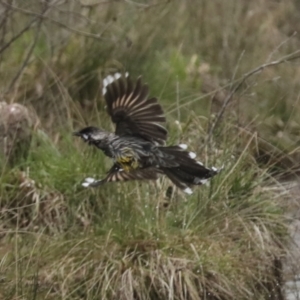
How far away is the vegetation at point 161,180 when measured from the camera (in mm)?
5426

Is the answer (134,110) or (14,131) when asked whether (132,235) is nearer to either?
(134,110)

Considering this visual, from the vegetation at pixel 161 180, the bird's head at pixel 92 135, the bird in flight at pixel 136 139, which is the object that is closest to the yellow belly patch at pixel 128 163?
the bird in flight at pixel 136 139

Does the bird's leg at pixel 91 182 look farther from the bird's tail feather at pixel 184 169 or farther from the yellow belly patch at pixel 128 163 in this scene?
the bird's tail feather at pixel 184 169

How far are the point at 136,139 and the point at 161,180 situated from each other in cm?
111

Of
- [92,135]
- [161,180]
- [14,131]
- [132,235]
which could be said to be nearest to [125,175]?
[92,135]

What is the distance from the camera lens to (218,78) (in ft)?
27.6

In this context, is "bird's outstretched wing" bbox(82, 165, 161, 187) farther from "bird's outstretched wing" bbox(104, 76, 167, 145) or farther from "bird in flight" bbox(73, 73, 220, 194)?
"bird's outstretched wing" bbox(104, 76, 167, 145)

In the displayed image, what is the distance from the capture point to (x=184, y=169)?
534cm

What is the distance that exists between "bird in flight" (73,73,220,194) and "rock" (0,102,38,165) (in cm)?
161

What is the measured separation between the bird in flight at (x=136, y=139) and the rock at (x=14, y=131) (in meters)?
1.61

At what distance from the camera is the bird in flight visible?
16.7ft

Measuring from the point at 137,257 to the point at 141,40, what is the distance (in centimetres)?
304

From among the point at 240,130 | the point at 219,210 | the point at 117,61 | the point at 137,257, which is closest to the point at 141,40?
the point at 117,61

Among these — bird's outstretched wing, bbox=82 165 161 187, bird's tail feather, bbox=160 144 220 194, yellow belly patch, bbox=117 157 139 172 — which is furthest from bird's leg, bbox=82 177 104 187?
bird's tail feather, bbox=160 144 220 194
